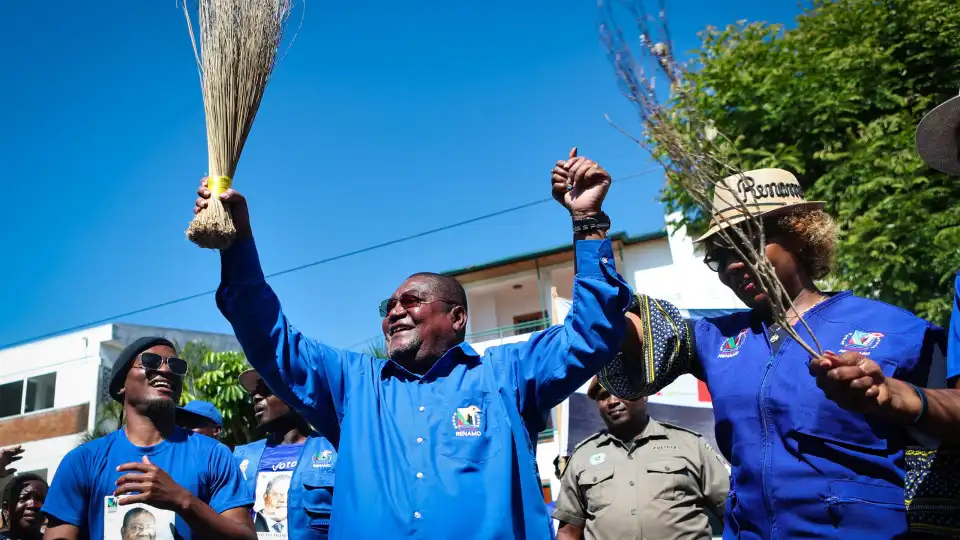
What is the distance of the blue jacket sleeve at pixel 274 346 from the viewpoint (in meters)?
2.74

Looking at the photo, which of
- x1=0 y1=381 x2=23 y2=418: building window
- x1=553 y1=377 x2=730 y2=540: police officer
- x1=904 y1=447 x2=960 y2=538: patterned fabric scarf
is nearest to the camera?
x1=904 y1=447 x2=960 y2=538: patterned fabric scarf

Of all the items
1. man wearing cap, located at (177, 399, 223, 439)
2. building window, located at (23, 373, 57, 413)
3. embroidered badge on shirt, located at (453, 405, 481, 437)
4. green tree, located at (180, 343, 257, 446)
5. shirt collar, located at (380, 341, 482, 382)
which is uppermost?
building window, located at (23, 373, 57, 413)

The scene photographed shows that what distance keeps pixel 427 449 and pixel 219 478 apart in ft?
5.40

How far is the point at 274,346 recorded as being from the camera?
280 centimetres

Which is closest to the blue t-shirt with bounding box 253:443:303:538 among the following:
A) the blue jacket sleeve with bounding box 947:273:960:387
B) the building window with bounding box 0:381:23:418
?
the blue jacket sleeve with bounding box 947:273:960:387

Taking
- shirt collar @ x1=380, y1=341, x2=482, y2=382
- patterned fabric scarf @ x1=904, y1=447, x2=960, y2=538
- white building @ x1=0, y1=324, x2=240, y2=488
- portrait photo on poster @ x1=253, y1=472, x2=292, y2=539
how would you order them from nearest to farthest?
patterned fabric scarf @ x1=904, y1=447, x2=960, y2=538 < shirt collar @ x1=380, y1=341, x2=482, y2=382 < portrait photo on poster @ x1=253, y1=472, x2=292, y2=539 < white building @ x1=0, y1=324, x2=240, y2=488

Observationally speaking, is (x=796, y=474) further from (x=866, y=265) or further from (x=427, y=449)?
(x=866, y=265)

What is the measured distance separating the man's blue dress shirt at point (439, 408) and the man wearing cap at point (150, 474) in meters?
0.79

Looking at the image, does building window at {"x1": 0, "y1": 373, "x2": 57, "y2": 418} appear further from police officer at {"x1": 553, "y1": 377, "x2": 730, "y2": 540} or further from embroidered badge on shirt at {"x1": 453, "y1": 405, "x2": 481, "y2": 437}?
embroidered badge on shirt at {"x1": 453, "y1": 405, "x2": 481, "y2": 437}

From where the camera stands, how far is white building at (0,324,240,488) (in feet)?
89.5

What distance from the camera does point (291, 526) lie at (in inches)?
178

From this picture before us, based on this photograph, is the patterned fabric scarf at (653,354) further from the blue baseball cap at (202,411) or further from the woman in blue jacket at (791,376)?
the blue baseball cap at (202,411)

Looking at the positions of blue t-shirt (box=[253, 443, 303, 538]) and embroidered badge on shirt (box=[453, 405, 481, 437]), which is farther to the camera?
blue t-shirt (box=[253, 443, 303, 538])

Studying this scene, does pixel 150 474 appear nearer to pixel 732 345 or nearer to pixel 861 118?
pixel 732 345
